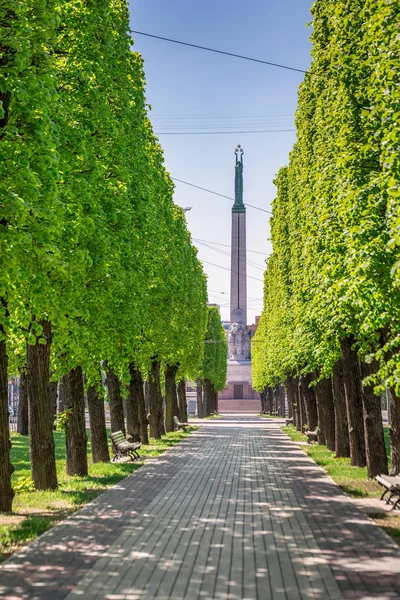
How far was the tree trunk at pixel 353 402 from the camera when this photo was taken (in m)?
20.3

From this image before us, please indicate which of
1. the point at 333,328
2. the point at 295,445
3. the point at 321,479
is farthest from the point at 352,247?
the point at 295,445

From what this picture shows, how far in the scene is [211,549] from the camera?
1036 cm

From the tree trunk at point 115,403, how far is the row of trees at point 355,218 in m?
6.13

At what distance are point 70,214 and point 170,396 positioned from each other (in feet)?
90.7

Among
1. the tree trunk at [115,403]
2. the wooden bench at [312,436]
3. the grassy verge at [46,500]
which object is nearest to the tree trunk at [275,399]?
the wooden bench at [312,436]

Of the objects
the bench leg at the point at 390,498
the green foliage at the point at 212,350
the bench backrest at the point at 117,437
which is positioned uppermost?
the green foliage at the point at 212,350

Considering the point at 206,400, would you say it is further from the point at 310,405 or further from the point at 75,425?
the point at 75,425

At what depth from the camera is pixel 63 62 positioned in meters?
16.3

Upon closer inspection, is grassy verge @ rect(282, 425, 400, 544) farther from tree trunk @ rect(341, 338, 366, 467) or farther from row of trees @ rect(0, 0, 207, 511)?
row of trees @ rect(0, 0, 207, 511)

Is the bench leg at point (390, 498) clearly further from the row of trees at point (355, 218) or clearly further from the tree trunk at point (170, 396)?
the tree trunk at point (170, 396)

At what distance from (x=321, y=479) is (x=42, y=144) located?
11587mm

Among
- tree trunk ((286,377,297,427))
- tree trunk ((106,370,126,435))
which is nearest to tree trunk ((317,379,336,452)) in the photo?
tree trunk ((106,370,126,435))

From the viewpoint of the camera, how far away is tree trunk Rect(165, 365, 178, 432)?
40591 millimetres

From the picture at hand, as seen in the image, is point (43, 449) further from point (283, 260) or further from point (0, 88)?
point (283, 260)
